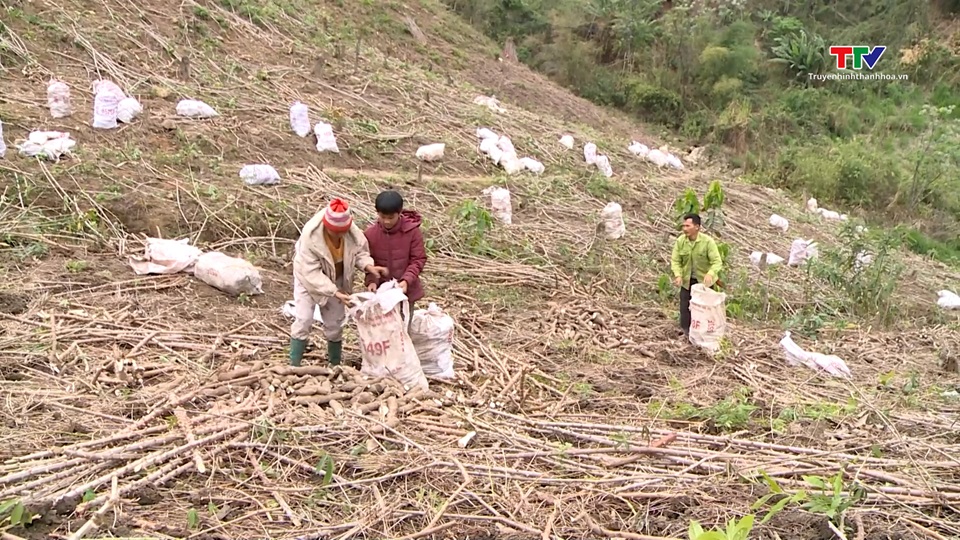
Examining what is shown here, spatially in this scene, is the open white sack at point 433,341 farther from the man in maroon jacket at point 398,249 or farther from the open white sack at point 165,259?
the open white sack at point 165,259

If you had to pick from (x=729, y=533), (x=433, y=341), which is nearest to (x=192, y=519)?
(x=433, y=341)

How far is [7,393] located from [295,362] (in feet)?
4.14

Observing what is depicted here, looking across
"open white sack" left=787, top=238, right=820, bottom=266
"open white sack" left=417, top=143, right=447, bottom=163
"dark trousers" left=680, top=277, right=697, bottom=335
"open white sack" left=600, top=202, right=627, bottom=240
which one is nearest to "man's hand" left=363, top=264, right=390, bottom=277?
"dark trousers" left=680, top=277, right=697, bottom=335

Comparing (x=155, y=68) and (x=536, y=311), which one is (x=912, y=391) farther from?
(x=155, y=68)

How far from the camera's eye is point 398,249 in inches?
154

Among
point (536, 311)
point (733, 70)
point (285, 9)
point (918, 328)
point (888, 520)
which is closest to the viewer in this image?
point (888, 520)

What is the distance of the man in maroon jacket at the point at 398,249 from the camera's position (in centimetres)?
388

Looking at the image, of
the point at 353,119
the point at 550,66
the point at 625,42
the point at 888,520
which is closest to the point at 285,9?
the point at 353,119

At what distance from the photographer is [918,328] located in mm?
6500

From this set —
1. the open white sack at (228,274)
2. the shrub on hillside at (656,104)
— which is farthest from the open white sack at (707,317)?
the shrub on hillside at (656,104)

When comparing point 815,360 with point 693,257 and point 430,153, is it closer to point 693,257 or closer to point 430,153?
point 693,257

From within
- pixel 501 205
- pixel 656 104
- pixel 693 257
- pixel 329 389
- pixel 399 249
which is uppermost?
pixel 399 249

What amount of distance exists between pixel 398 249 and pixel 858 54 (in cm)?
1477

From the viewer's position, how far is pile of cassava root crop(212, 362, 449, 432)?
3518 mm
